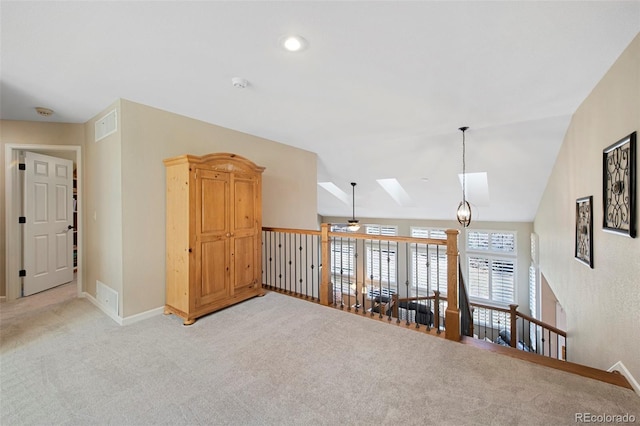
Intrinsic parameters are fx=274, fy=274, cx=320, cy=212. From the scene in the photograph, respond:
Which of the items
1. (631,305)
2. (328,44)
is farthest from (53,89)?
(631,305)

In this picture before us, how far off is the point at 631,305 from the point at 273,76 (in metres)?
3.45

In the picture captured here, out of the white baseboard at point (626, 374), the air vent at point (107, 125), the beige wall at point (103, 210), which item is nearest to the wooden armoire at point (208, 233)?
the beige wall at point (103, 210)

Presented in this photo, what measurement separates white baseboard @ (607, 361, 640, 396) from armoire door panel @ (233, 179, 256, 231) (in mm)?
3798

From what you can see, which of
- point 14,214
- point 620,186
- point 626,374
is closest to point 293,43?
point 620,186

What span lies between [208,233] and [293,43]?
2.19 m

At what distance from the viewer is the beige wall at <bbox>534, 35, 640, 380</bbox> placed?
207cm

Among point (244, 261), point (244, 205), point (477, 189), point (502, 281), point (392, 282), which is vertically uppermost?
point (477, 189)

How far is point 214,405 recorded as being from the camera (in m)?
1.82

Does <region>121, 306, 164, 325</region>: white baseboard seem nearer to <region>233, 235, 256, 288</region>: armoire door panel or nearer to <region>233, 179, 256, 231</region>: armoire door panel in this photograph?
<region>233, 235, 256, 288</region>: armoire door panel

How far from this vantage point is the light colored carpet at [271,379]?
1.74m

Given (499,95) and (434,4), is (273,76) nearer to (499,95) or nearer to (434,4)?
(434,4)

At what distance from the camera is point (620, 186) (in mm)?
2232

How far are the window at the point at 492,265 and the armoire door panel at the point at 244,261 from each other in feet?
25.0

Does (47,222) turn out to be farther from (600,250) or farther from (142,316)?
(600,250)
